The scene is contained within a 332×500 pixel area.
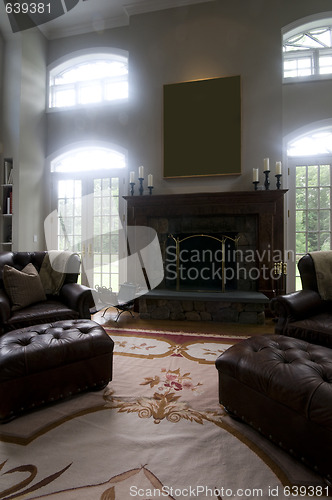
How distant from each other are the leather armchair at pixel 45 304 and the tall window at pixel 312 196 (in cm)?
303

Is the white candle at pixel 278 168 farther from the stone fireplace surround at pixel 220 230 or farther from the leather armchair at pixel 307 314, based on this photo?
the leather armchair at pixel 307 314

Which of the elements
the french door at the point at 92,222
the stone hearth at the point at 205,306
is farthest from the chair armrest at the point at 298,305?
the french door at the point at 92,222

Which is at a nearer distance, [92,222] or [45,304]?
[45,304]

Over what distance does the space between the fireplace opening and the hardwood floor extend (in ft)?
1.91

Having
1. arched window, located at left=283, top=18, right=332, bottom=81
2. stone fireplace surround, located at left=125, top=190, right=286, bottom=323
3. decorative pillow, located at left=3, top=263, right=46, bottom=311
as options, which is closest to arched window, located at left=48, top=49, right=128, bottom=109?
stone fireplace surround, located at left=125, top=190, right=286, bottom=323

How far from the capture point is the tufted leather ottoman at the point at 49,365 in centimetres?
149

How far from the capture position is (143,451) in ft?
4.32

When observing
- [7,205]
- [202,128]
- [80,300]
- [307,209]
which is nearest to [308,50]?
[202,128]

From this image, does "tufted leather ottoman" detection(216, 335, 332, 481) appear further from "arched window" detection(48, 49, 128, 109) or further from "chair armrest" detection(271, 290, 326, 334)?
"arched window" detection(48, 49, 128, 109)

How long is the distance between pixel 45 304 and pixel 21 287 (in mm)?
261

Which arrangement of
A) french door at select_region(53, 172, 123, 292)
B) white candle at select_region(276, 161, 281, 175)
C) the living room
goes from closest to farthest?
1. white candle at select_region(276, 161, 281, 175)
2. the living room
3. french door at select_region(53, 172, 123, 292)

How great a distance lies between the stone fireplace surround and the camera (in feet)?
11.4
